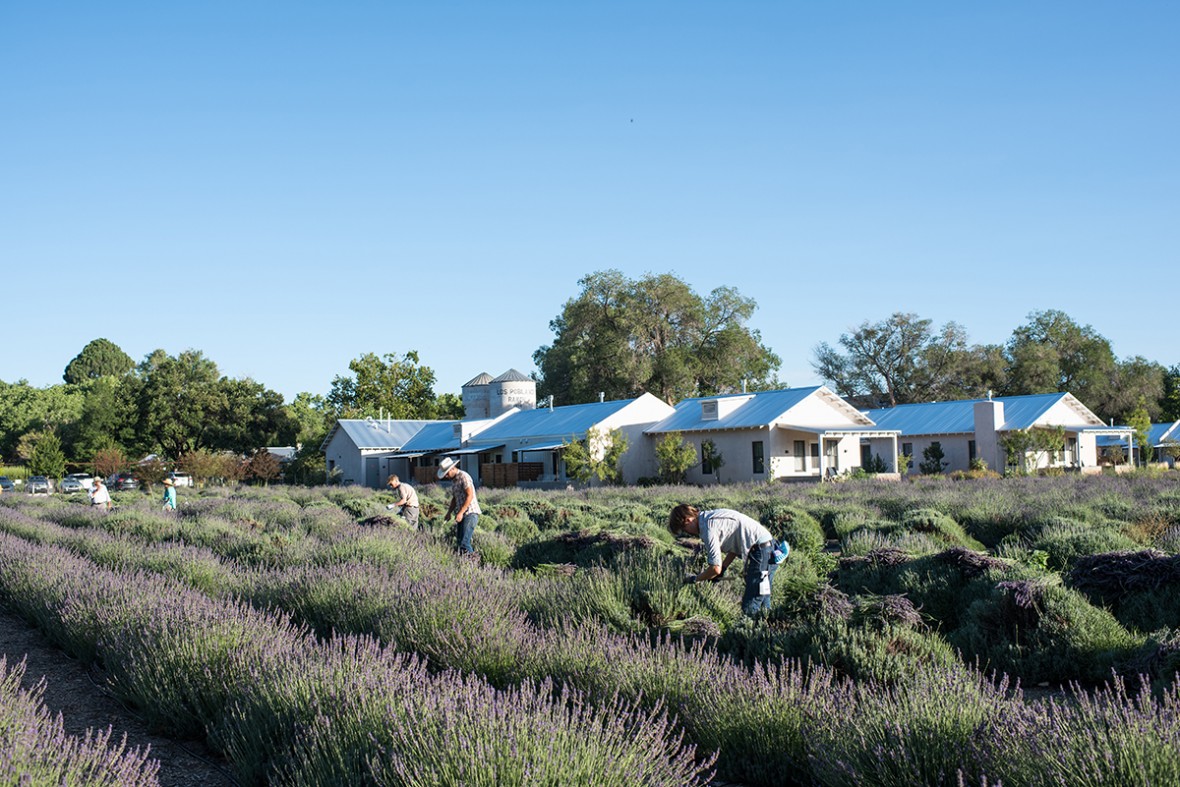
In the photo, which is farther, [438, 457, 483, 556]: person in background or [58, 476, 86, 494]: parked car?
[58, 476, 86, 494]: parked car

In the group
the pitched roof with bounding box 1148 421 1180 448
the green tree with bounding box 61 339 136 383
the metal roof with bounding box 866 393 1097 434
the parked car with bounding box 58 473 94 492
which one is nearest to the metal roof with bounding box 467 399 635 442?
the metal roof with bounding box 866 393 1097 434

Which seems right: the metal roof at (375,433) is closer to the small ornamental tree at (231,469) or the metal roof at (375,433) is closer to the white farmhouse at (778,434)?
the small ornamental tree at (231,469)

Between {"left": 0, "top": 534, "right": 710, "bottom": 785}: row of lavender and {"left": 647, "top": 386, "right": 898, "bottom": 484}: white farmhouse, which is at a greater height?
{"left": 647, "top": 386, "right": 898, "bottom": 484}: white farmhouse

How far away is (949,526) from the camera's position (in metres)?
15.1

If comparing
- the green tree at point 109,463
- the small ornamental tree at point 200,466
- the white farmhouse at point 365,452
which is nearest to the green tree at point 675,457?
the white farmhouse at point 365,452

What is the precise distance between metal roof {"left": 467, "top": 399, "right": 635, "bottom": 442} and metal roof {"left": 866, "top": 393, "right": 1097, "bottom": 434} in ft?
45.3

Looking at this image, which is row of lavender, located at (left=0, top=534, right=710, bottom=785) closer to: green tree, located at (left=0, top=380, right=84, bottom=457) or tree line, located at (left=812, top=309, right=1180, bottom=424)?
tree line, located at (left=812, top=309, right=1180, bottom=424)

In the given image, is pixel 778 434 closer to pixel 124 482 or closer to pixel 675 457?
pixel 675 457

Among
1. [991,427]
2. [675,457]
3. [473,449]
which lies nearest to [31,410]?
[473,449]

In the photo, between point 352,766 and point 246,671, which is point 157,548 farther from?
point 352,766

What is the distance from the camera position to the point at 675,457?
1587 inches

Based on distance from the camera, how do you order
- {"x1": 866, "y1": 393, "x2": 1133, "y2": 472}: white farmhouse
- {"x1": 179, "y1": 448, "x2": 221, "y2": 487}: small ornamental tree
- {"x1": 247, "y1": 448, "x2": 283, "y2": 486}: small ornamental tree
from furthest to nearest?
{"x1": 247, "y1": 448, "x2": 283, "y2": 486}: small ornamental tree < {"x1": 179, "y1": 448, "x2": 221, "y2": 487}: small ornamental tree < {"x1": 866, "y1": 393, "x2": 1133, "y2": 472}: white farmhouse

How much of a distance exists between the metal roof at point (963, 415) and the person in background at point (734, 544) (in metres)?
39.7

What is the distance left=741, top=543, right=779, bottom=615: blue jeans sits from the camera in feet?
25.0
